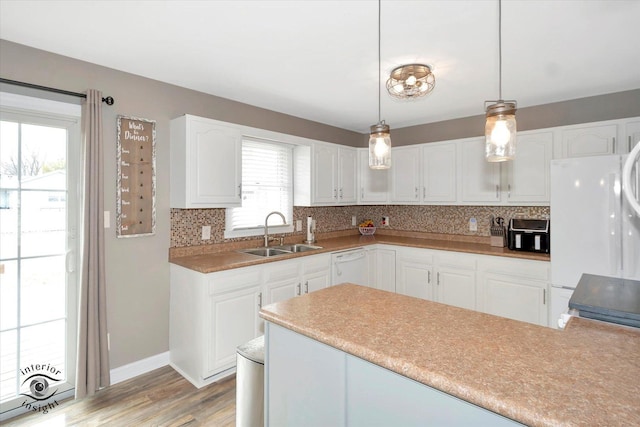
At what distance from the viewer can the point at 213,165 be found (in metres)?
2.97

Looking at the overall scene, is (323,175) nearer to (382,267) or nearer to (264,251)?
(264,251)

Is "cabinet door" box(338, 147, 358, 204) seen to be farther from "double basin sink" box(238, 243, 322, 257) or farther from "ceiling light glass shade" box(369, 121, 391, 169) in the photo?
"ceiling light glass shade" box(369, 121, 391, 169)

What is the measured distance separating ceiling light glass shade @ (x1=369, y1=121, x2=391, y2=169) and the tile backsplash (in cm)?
205

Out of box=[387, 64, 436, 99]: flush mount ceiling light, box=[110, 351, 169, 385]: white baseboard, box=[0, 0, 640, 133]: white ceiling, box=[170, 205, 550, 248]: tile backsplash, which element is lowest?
box=[110, 351, 169, 385]: white baseboard

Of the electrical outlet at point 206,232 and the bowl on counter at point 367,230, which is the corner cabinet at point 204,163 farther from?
the bowl on counter at point 367,230

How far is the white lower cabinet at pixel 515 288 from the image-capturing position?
302 centimetres

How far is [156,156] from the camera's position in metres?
2.87

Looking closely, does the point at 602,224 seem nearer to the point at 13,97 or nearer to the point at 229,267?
the point at 229,267

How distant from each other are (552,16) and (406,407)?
2.17 meters

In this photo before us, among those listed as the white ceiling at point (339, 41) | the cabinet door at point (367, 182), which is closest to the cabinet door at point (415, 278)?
the cabinet door at point (367, 182)

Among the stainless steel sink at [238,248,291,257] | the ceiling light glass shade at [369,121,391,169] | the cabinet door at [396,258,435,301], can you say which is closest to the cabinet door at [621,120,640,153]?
the cabinet door at [396,258,435,301]

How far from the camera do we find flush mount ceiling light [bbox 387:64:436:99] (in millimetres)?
2545

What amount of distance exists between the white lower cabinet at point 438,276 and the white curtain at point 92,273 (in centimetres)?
295

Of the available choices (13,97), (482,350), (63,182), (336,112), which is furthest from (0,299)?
(336,112)
